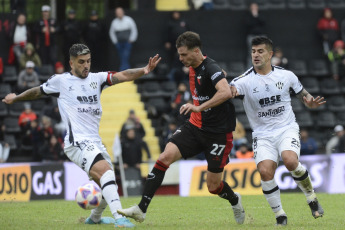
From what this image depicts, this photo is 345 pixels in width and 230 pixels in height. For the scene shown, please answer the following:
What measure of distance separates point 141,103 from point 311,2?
287 inches

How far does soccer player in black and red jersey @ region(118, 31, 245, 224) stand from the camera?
11.2m

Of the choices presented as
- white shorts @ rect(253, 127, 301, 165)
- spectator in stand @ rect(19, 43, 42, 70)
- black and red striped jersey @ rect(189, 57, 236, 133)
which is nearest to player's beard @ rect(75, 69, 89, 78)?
black and red striped jersey @ rect(189, 57, 236, 133)

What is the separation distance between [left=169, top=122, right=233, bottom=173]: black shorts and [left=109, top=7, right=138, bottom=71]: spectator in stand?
13574 millimetres

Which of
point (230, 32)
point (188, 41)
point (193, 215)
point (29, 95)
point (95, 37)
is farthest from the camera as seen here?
point (230, 32)

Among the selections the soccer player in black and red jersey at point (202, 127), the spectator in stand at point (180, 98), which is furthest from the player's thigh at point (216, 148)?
the spectator in stand at point (180, 98)

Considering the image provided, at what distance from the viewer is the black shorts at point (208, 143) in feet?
37.6

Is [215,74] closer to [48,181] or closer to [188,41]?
[188,41]

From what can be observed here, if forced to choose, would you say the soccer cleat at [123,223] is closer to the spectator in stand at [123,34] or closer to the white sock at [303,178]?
the white sock at [303,178]

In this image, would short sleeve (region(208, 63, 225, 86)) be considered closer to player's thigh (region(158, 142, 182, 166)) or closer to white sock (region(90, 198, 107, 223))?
→ player's thigh (region(158, 142, 182, 166))

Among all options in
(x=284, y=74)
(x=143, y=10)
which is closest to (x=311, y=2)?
(x=143, y=10)

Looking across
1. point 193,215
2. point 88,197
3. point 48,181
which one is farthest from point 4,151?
point 88,197

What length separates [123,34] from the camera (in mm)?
24797

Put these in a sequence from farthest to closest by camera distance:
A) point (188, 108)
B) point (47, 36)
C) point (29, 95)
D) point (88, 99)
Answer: point (47, 36) → point (29, 95) → point (88, 99) → point (188, 108)

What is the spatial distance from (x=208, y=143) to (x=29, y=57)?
14208 mm
